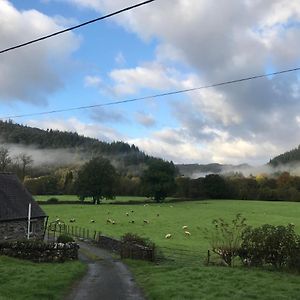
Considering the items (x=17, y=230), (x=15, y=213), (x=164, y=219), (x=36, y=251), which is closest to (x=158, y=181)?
(x=164, y=219)

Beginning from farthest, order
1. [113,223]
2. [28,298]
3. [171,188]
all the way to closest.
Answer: [171,188] → [113,223] → [28,298]

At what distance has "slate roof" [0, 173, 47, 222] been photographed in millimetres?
42781

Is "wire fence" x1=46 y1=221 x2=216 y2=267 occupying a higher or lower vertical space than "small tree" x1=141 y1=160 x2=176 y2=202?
lower

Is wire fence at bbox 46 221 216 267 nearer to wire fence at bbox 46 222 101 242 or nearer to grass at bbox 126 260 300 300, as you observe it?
wire fence at bbox 46 222 101 242

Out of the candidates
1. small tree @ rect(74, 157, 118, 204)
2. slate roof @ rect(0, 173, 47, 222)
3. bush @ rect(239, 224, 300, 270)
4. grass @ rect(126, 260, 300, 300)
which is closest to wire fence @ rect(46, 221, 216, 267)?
bush @ rect(239, 224, 300, 270)

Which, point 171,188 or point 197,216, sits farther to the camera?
point 171,188

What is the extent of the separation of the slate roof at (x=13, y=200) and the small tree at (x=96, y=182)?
6087 centimetres

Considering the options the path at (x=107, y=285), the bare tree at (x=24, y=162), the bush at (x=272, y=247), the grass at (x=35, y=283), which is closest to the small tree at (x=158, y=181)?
the bare tree at (x=24, y=162)

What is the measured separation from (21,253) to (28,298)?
57.8 feet

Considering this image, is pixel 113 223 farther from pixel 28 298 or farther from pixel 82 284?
pixel 28 298

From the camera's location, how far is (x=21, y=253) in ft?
108

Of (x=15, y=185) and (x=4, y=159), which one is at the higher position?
(x=4, y=159)

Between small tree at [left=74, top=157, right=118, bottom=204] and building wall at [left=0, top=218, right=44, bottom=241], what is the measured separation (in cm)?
6289

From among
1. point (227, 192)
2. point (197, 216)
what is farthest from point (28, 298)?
point (227, 192)
